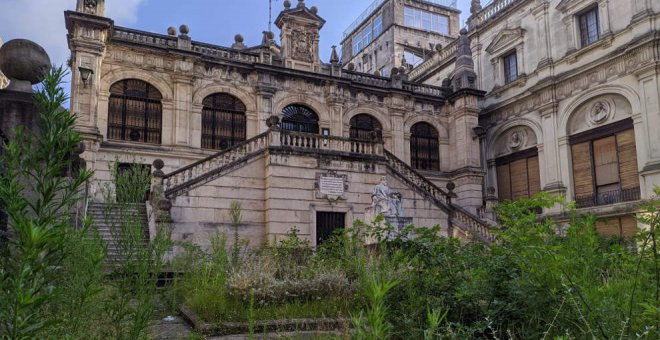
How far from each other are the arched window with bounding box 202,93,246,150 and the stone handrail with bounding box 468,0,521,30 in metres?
15.2

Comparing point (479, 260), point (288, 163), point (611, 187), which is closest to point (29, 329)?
point (479, 260)

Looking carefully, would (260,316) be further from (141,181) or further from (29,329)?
(29,329)

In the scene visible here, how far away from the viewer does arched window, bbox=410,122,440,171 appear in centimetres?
2681

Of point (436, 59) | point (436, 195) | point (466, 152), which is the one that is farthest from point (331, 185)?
point (436, 59)

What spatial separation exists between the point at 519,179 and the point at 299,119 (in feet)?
38.5

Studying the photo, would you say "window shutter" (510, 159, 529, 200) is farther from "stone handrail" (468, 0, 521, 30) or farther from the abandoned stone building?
"stone handrail" (468, 0, 521, 30)

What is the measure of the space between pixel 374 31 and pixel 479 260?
42.8 metres

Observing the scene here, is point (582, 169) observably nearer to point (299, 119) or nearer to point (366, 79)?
point (366, 79)

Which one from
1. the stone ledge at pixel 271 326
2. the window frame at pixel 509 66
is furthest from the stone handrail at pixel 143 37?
the stone ledge at pixel 271 326

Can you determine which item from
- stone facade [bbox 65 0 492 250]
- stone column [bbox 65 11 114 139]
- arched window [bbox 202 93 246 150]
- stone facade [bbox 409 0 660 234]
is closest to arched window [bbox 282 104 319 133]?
stone facade [bbox 65 0 492 250]

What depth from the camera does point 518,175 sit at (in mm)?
26297

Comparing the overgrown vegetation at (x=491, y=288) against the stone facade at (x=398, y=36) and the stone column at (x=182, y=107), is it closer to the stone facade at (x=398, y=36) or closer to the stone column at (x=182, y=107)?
the stone column at (x=182, y=107)

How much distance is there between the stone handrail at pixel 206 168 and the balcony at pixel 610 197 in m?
12.9


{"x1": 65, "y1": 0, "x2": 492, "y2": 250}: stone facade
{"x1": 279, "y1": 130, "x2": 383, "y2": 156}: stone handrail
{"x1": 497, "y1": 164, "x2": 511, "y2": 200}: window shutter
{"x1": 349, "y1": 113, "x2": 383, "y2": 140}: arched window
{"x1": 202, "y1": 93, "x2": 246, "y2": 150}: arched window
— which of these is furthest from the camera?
{"x1": 497, "y1": 164, "x2": 511, "y2": 200}: window shutter
